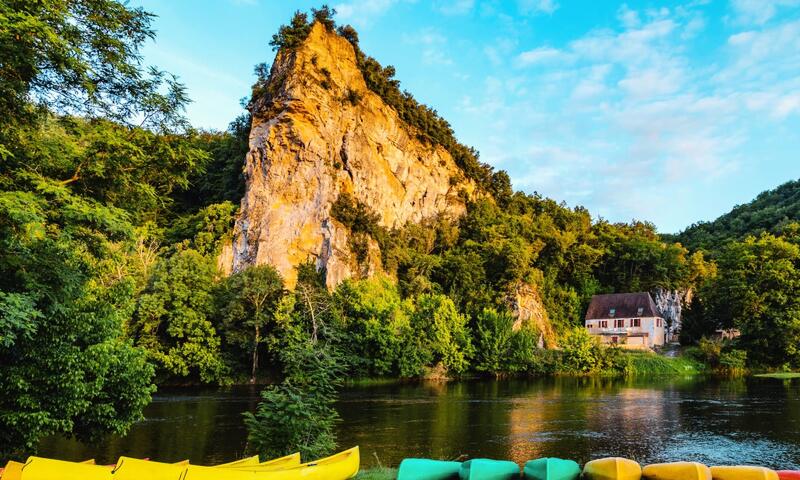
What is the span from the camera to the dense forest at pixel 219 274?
11172mm

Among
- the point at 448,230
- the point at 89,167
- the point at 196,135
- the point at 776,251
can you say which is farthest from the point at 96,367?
the point at 776,251

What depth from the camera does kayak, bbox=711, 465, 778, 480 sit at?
27.0ft

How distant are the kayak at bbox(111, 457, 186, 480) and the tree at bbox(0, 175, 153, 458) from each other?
3.12m

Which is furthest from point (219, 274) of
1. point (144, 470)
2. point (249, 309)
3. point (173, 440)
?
point (144, 470)

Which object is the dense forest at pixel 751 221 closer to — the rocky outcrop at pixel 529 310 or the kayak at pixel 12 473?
the rocky outcrop at pixel 529 310

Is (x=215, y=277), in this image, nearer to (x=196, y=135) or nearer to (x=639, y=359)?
(x=196, y=135)

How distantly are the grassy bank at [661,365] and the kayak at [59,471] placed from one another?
190 ft

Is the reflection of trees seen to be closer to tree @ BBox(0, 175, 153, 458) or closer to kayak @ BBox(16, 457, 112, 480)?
tree @ BBox(0, 175, 153, 458)

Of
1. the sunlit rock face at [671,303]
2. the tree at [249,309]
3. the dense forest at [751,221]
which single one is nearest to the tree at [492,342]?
the tree at [249,309]

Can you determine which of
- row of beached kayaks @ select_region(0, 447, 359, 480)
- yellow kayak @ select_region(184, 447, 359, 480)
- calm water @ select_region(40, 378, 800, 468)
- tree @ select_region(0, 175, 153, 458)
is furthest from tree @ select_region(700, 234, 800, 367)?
tree @ select_region(0, 175, 153, 458)

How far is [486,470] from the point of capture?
9016 millimetres

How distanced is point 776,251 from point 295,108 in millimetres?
55516

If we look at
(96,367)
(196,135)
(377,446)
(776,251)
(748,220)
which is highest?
(748,220)

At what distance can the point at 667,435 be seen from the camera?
2248 cm
